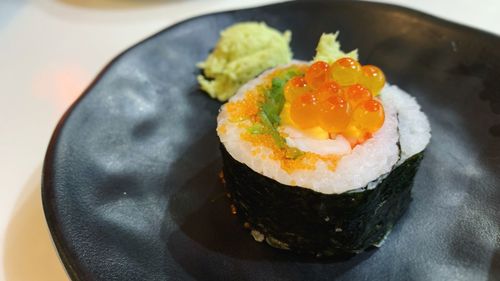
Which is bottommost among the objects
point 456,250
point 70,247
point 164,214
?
point 456,250

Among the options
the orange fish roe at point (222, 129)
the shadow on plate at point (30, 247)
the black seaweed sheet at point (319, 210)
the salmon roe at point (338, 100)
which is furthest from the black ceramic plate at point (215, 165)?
the salmon roe at point (338, 100)

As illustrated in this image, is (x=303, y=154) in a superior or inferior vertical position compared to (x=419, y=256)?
superior

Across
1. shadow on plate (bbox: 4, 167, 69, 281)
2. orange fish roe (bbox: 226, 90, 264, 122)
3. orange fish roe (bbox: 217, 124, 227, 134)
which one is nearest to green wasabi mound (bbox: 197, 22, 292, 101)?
orange fish roe (bbox: 226, 90, 264, 122)

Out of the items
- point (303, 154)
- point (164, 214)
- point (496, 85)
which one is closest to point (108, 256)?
point (164, 214)

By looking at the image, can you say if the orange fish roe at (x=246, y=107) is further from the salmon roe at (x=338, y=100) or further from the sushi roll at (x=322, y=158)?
the salmon roe at (x=338, y=100)

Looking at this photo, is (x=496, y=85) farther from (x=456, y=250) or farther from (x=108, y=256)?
(x=108, y=256)

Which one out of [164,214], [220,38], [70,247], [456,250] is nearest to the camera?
[70,247]

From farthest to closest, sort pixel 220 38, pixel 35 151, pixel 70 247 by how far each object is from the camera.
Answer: pixel 220 38, pixel 35 151, pixel 70 247
